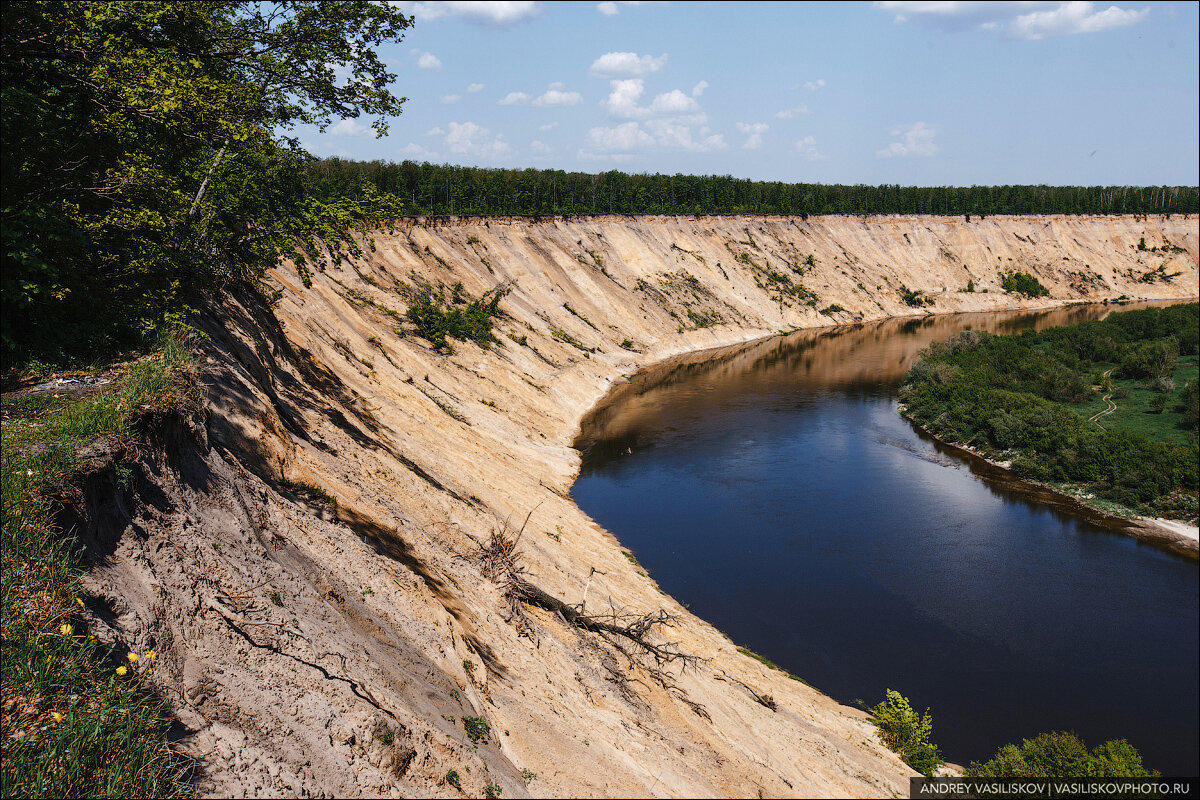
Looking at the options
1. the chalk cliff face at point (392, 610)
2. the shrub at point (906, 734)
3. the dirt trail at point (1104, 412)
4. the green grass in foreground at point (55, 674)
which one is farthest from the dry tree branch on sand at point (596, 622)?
the dirt trail at point (1104, 412)

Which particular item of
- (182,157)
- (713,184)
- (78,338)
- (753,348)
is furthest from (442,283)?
(713,184)

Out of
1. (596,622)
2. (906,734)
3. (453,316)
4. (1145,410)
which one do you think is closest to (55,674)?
(596,622)

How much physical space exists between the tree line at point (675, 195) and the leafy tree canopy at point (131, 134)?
127ft

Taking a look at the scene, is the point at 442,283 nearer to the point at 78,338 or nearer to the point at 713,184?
the point at 78,338

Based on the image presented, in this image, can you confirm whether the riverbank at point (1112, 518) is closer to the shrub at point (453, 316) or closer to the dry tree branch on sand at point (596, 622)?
the dry tree branch on sand at point (596, 622)

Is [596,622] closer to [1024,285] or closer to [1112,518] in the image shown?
[1112,518]

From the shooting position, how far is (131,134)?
13.1 metres

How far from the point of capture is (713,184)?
11300 cm

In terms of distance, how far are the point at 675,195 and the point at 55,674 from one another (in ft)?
355

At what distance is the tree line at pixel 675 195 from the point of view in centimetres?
8131

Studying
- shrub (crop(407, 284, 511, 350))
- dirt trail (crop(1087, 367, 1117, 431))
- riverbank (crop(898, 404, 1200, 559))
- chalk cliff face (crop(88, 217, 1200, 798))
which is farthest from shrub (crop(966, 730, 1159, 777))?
shrub (crop(407, 284, 511, 350))

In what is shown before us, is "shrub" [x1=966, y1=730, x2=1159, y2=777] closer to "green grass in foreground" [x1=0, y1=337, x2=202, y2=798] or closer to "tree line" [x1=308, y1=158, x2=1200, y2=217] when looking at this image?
"green grass in foreground" [x1=0, y1=337, x2=202, y2=798]

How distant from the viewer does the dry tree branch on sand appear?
1728 centimetres

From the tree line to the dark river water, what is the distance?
110 ft
